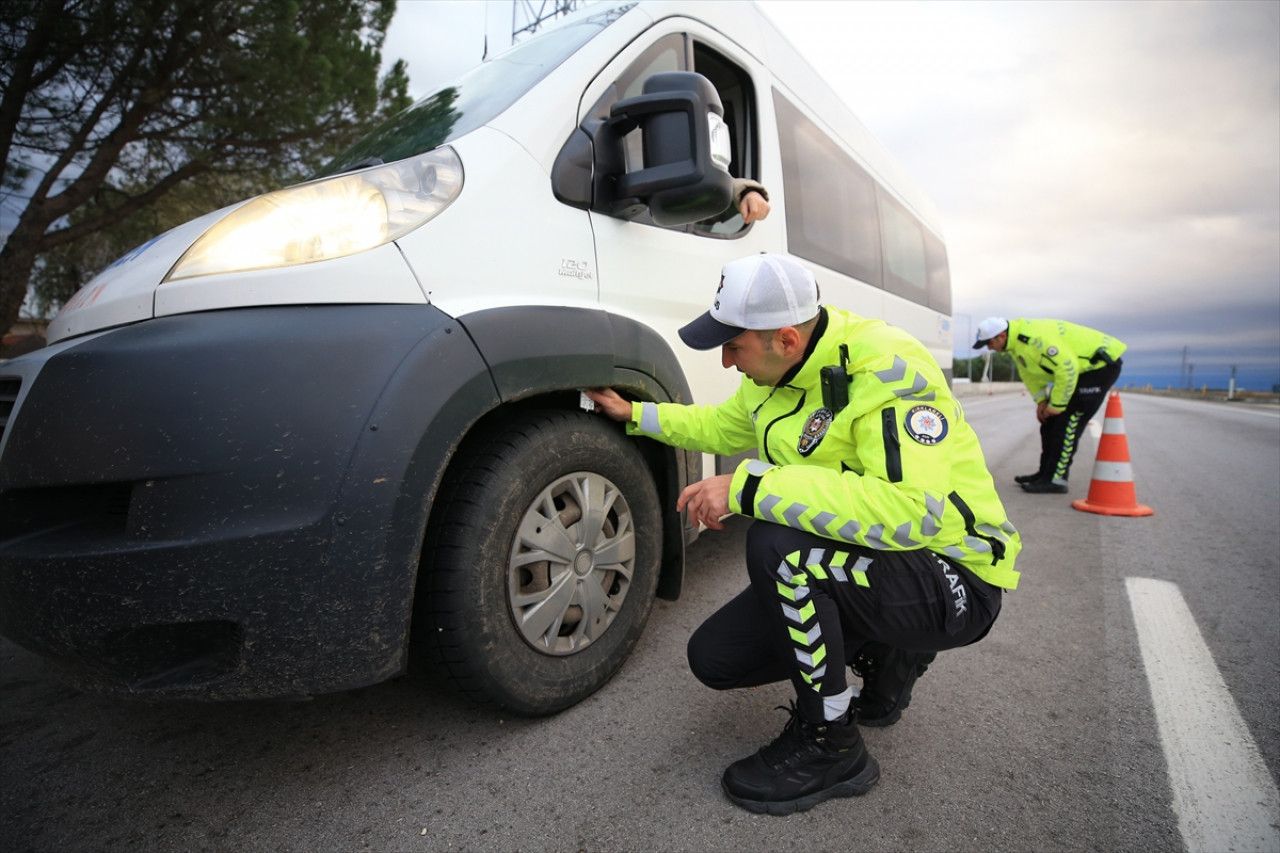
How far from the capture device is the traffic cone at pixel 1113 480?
14.4 feet

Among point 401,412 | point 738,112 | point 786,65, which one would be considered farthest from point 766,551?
point 786,65

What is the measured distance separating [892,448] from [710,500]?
0.44 metres

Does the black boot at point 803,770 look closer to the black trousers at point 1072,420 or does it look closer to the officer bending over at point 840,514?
the officer bending over at point 840,514

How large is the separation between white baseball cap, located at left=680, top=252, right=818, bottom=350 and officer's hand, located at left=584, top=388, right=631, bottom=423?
386 millimetres

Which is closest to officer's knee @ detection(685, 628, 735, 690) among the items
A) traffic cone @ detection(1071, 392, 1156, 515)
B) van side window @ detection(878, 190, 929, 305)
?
van side window @ detection(878, 190, 929, 305)

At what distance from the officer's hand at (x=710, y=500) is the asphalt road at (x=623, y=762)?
→ 24.5 inches

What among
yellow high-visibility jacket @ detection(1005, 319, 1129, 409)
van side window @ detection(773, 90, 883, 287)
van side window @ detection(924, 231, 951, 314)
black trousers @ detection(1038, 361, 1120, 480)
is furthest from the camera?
van side window @ detection(924, 231, 951, 314)

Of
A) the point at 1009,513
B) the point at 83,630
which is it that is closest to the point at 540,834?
the point at 83,630

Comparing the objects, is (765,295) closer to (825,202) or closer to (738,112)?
(738,112)

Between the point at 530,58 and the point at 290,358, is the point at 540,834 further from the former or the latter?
the point at 530,58

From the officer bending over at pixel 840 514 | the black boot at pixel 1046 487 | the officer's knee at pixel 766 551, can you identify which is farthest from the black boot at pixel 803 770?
the black boot at pixel 1046 487

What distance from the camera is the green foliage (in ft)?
24.9

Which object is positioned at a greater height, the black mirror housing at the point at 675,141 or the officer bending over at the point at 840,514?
the black mirror housing at the point at 675,141

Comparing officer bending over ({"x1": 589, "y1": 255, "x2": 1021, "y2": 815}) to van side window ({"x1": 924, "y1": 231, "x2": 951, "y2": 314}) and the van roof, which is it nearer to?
the van roof
